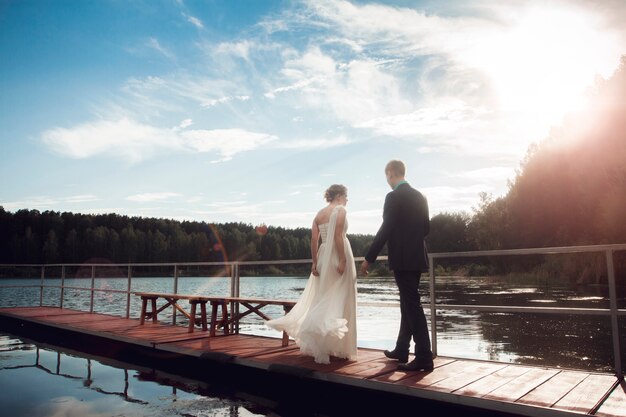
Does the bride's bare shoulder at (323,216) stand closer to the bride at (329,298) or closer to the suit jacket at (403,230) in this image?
the bride at (329,298)

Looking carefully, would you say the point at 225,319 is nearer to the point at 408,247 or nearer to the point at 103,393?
the point at 103,393

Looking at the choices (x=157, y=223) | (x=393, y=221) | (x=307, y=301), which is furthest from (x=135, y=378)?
(x=157, y=223)

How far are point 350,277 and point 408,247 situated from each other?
2.98 feet

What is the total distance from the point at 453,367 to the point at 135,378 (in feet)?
12.4

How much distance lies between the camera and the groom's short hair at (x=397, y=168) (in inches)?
184

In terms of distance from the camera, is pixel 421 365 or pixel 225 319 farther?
pixel 225 319

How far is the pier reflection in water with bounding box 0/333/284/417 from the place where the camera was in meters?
4.46

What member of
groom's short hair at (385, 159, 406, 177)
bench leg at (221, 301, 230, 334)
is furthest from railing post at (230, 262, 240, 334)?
groom's short hair at (385, 159, 406, 177)

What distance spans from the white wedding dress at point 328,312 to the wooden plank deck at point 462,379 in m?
0.17

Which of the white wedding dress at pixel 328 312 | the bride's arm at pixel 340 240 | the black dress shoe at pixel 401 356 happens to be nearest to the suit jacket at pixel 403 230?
the bride's arm at pixel 340 240

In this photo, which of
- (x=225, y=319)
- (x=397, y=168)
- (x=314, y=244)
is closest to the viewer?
(x=397, y=168)

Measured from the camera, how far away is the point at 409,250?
4.42m

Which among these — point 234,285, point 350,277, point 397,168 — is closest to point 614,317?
point 397,168

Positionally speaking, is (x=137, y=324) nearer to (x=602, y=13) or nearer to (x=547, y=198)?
(x=602, y=13)
